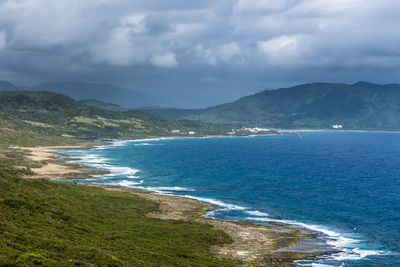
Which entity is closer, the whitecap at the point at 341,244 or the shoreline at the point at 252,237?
the shoreline at the point at 252,237

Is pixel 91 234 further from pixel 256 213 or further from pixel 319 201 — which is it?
pixel 319 201

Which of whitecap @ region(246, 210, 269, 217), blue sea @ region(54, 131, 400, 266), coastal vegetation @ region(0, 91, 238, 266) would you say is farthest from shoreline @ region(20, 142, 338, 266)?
whitecap @ region(246, 210, 269, 217)

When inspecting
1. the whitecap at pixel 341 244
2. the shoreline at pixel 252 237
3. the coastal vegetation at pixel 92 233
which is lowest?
the whitecap at pixel 341 244

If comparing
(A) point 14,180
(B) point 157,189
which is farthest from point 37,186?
(B) point 157,189

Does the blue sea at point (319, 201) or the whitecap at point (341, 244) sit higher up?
the blue sea at point (319, 201)

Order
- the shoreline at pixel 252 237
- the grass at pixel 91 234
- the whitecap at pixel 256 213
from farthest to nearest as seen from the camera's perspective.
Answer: the whitecap at pixel 256 213
the shoreline at pixel 252 237
the grass at pixel 91 234

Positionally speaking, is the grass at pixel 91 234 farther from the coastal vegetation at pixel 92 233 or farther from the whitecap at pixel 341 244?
the whitecap at pixel 341 244

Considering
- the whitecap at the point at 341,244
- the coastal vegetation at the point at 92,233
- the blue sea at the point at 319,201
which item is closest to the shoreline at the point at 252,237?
the whitecap at the point at 341,244

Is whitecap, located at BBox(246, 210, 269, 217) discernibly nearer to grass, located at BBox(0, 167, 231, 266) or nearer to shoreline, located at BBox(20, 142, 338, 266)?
shoreline, located at BBox(20, 142, 338, 266)
